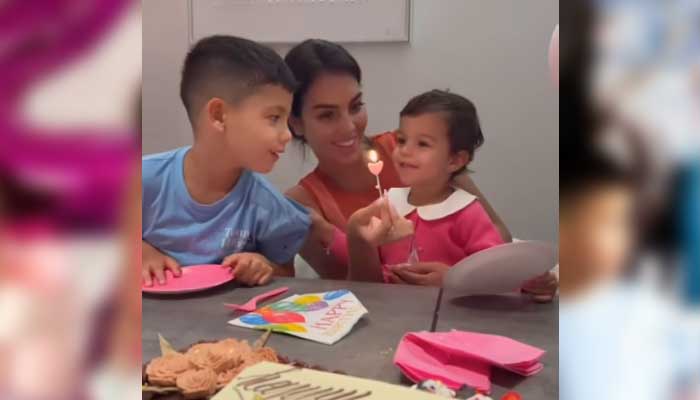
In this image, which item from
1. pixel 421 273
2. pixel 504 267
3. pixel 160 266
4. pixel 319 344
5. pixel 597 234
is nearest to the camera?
pixel 597 234

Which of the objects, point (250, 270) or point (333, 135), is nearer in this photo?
point (250, 270)

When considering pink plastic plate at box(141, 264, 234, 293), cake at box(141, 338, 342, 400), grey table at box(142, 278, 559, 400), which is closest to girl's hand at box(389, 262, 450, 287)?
grey table at box(142, 278, 559, 400)

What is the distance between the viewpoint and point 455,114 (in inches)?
47.8

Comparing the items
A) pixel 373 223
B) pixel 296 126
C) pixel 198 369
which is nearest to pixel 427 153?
pixel 373 223

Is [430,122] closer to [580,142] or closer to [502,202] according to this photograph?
[502,202]

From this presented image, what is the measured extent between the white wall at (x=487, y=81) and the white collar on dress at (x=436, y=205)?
0.17 feet

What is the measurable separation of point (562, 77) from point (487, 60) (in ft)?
3.60

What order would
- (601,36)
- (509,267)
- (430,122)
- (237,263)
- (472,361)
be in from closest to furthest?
1. (601,36)
2. (472,361)
3. (509,267)
4. (237,263)
5. (430,122)

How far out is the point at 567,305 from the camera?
0.18 m

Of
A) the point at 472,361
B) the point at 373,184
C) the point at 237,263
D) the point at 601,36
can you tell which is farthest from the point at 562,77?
the point at 373,184

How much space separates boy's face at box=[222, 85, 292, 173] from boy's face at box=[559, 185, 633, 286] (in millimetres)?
1097

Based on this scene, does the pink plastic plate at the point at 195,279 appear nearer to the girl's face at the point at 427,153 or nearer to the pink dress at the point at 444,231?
the pink dress at the point at 444,231

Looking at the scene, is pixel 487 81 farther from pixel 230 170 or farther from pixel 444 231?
pixel 230 170

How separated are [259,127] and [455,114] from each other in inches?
14.6
